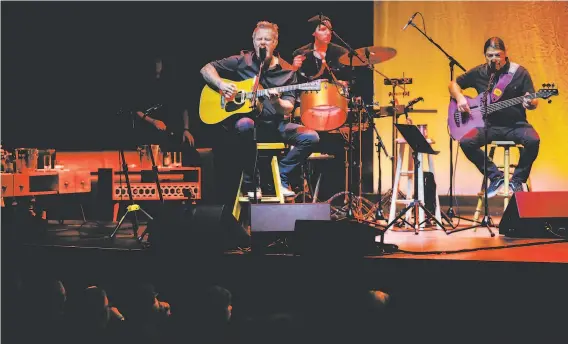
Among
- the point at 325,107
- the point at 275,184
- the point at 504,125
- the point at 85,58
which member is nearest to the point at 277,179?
the point at 275,184

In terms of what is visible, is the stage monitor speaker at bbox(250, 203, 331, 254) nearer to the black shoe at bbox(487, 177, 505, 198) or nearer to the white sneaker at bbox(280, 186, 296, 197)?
the white sneaker at bbox(280, 186, 296, 197)

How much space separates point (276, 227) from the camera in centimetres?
331

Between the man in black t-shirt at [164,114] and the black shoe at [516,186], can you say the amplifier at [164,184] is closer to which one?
the man in black t-shirt at [164,114]

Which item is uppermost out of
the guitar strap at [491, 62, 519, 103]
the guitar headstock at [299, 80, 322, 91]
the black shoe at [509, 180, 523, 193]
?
the guitar strap at [491, 62, 519, 103]

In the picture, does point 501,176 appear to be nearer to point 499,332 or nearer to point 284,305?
point 499,332

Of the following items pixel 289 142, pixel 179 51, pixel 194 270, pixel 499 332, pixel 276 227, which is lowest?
pixel 499 332

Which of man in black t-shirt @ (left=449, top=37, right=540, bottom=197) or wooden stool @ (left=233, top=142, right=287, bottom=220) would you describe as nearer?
wooden stool @ (left=233, top=142, right=287, bottom=220)

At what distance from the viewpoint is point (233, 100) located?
443 centimetres

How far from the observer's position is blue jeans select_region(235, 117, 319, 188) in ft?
14.0

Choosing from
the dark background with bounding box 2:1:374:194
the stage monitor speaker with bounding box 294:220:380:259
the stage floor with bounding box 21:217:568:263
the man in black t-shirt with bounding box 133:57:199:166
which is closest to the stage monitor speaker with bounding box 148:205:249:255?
the stage floor with bounding box 21:217:568:263

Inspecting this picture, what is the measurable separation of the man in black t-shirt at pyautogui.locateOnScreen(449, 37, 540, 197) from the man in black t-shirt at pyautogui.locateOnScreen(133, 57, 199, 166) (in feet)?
8.00

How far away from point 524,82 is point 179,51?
13.1 ft

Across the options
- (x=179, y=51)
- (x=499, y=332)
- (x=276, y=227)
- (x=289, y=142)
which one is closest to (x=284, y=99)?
(x=289, y=142)

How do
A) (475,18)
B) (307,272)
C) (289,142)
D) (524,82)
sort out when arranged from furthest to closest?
(475,18)
(524,82)
(289,142)
(307,272)
